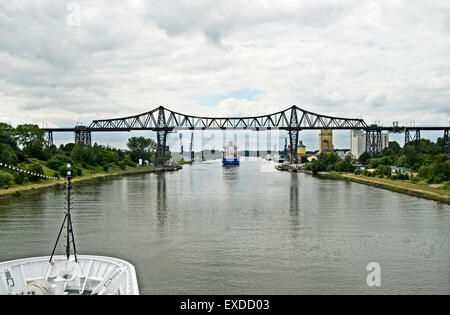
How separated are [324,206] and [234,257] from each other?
57.5 feet

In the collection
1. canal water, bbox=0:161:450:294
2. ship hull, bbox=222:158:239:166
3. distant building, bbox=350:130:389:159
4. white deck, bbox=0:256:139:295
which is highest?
distant building, bbox=350:130:389:159

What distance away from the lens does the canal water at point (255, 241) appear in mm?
13938

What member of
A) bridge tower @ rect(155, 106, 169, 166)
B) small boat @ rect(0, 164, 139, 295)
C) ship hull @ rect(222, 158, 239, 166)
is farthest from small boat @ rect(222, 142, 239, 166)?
small boat @ rect(0, 164, 139, 295)

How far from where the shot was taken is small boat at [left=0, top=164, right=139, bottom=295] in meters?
11.1

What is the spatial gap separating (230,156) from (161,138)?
41.3 meters

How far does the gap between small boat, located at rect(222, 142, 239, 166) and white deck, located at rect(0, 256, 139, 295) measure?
13795cm

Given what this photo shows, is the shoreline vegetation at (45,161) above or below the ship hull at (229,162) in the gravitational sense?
above

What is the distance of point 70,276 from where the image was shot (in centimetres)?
1194

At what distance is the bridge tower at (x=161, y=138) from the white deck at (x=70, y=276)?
331 ft

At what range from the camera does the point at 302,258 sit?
1669 centimetres

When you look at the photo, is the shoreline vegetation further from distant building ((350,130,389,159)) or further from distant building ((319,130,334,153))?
distant building ((319,130,334,153))

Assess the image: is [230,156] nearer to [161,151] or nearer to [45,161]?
[161,151]

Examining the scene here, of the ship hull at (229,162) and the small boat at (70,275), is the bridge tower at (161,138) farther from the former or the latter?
the small boat at (70,275)

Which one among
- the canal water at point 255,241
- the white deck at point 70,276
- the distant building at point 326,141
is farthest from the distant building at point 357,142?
the white deck at point 70,276
